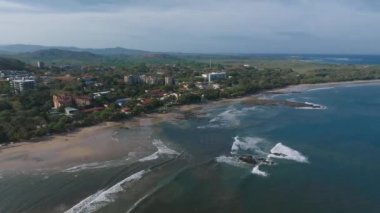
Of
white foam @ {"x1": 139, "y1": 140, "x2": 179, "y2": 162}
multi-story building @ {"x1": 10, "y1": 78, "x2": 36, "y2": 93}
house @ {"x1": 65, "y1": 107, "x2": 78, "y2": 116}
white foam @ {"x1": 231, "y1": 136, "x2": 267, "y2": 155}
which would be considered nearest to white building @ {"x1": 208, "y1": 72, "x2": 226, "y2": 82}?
multi-story building @ {"x1": 10, "y1": 78, "x2": 36, "y2": 93}

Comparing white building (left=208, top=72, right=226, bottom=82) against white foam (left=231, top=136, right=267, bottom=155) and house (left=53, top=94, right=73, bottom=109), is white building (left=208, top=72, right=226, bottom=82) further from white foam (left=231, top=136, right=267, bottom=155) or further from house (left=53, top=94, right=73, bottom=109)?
white foam (left=231, top=136, right=267, bottom=155)

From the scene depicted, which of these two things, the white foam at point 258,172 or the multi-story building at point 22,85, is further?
the multi-story building at point 22,85

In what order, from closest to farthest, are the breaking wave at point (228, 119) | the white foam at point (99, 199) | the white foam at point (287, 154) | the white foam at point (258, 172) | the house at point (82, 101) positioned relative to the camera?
the white foam at point (99, 199)
the white foam at point (258, 172)
the white foam at point (287, 154)
the breaking wave at point (228, 119)
the house at point (82, 101)

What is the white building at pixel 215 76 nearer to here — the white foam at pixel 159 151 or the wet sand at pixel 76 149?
the wet sand at pixel 76 149

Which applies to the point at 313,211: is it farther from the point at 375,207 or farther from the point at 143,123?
the point at 143,123

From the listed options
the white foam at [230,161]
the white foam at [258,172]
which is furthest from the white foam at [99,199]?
the white foam at [258,172]
